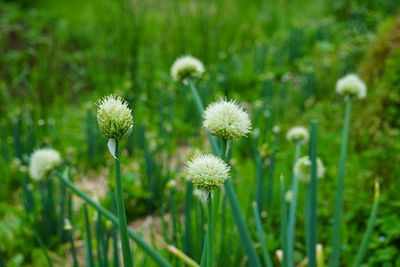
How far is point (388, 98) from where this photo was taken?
201 cm

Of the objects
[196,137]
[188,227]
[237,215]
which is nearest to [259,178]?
[188,227]

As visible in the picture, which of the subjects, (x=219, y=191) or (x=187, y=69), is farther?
(x=187, y=69)

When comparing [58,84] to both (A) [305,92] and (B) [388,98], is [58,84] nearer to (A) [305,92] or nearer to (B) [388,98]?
(A) [305,92]

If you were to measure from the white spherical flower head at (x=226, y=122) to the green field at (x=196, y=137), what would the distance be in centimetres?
1

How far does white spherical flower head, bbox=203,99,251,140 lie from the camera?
68 cm

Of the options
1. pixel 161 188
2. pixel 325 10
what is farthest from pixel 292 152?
pixel 325 10

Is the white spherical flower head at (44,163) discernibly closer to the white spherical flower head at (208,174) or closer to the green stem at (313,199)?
the white spherical flower head at (208,174)

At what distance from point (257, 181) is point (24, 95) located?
9.12ft

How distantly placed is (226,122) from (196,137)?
2.07 meters

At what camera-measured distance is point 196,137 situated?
275 cm

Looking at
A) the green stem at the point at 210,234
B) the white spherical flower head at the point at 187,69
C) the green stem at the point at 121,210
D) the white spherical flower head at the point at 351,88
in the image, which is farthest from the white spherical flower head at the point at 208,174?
the white spherical flower head at the point at 351,88

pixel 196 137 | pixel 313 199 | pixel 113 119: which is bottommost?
pixel 313 199

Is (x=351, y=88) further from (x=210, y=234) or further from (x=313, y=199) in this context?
(x=210, y=234)

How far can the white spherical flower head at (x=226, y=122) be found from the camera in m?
0.68
